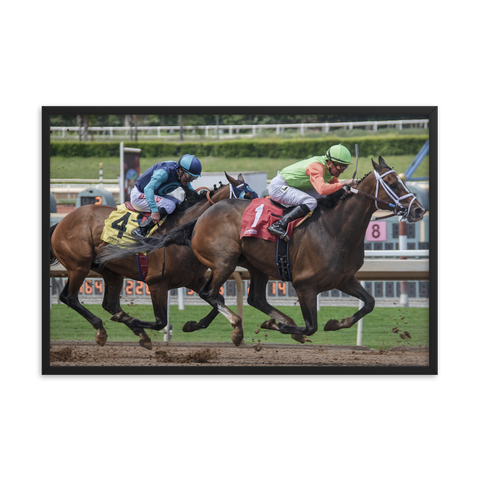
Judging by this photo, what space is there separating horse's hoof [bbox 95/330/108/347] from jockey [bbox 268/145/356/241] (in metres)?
1.95

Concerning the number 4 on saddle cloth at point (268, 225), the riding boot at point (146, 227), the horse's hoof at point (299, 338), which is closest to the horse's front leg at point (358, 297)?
the horse's hoof at point (299, 338)

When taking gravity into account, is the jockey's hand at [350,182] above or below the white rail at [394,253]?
above

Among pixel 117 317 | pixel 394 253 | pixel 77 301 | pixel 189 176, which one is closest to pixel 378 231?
pixel 394 253

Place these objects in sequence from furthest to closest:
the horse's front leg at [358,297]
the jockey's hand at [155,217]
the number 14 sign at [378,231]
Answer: the number 14 sign at [378,231] < the jockey's hand at [155,217] < the horse's front leg at [358,297]

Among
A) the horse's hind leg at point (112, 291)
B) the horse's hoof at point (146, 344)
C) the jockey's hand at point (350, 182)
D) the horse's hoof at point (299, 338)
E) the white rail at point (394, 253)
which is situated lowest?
the horse's hoof at point (146, 344)

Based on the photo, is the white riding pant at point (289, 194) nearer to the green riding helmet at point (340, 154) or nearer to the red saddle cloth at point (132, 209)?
the green riding helmet at point (340, 154)

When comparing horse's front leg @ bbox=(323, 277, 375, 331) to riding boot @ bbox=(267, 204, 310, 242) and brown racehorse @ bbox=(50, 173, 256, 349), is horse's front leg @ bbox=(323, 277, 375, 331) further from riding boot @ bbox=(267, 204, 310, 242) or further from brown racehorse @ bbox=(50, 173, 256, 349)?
brown racehorse @ bbox=(50, 173, 256, 349)

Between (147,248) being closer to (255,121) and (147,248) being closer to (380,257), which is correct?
(255,121)

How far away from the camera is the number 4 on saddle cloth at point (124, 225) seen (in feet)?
26.2

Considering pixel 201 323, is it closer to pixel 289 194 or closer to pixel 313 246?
pixel 313 246

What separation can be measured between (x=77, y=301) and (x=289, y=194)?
94.2 inches

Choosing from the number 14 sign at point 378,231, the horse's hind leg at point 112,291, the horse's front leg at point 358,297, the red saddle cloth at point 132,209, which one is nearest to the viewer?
the horse's front leg at point 358,297

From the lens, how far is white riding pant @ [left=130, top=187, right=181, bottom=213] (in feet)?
26.2

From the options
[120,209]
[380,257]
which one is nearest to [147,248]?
[120,209]
